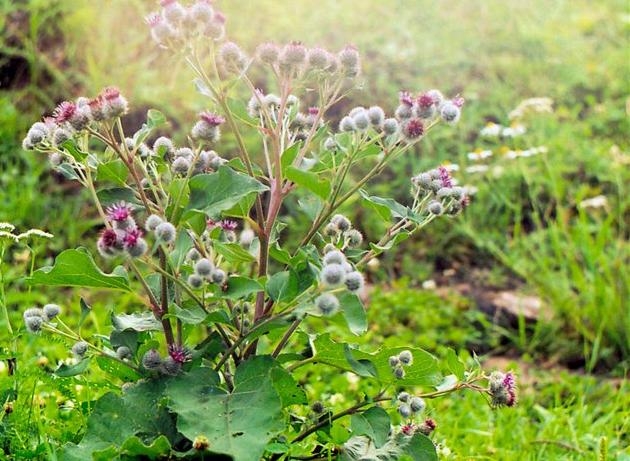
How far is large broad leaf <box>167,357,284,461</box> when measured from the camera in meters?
1.33

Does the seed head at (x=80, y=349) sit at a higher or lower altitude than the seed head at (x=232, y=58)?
lower

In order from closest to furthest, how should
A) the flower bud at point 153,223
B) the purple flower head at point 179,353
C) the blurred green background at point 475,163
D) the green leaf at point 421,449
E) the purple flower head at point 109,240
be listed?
the purple flower head at point 109,240 → the flower bud at point 153,223 → the purple flower head at point 179,353 → the green leaf at point 421,449 → the blurred green background at point 475,163

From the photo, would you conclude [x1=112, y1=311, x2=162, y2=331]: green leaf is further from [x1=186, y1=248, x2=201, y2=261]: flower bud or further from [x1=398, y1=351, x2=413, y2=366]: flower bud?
[x1=398, y1=351, x2=413, y2=366]: flower bud

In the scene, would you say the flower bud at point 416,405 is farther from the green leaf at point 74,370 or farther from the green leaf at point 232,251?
the green leaf at point 74,370

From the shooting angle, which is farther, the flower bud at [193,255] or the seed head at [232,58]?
the flower bud at [193,255]

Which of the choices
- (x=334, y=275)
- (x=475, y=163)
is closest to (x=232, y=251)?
(x=334, y=275)

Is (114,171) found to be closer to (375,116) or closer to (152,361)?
(152,361)

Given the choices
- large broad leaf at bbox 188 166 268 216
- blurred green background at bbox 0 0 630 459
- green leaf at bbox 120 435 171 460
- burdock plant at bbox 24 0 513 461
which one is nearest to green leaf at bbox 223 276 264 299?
burdock plant at bbox 24 0 513 461

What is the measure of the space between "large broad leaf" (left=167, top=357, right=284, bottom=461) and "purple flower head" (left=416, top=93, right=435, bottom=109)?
0.49 m

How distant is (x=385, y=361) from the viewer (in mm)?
1566

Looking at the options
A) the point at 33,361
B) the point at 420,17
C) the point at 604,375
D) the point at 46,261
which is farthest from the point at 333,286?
the point at 420,17

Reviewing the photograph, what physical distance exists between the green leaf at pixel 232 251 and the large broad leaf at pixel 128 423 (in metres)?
0.25

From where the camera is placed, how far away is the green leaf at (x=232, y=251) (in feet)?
4.98

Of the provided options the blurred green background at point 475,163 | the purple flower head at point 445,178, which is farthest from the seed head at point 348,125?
the blurred green background at point 475,163
